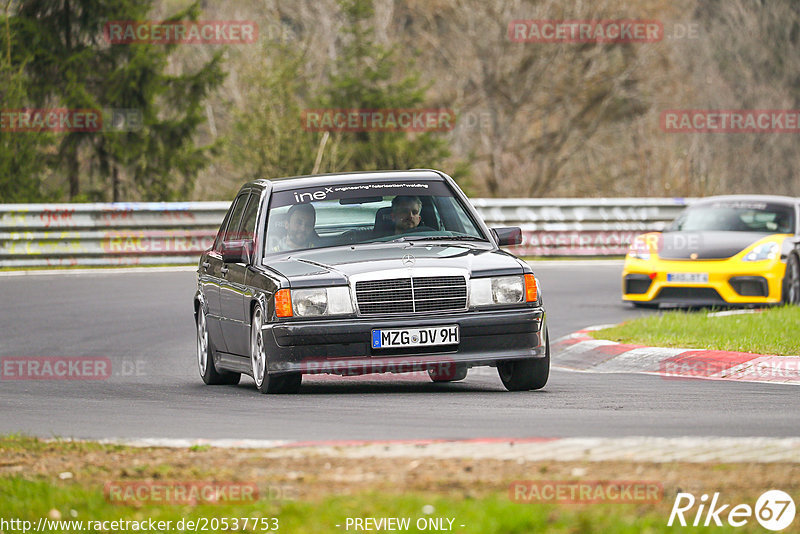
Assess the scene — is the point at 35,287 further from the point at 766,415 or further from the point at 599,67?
the point at 599,67

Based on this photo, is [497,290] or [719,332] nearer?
[497,290]

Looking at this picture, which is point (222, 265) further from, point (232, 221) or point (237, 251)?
point (237, 251)

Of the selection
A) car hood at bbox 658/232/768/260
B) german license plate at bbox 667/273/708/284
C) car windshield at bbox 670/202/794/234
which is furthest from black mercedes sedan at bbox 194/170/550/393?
car windshield at bbox 670/202/794/234

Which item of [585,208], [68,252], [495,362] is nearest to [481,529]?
[495,362]

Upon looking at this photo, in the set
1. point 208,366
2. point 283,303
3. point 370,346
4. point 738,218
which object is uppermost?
point 283,303

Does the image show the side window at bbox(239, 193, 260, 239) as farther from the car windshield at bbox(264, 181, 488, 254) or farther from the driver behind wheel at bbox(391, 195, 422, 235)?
the driver behind wheel at bbox(391, 195, 422, 235)

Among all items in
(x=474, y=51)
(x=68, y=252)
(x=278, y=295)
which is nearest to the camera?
(x=278, y=295)

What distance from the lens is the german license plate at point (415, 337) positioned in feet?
31.2

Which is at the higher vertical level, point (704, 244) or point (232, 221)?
point (232, 221)

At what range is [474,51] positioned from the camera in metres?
40.4

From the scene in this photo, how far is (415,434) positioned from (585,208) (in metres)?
19.2

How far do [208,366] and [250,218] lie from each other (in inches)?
50.7

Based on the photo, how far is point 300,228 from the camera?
10656 mm

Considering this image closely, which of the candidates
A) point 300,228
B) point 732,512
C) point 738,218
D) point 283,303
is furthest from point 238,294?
point 738,218
